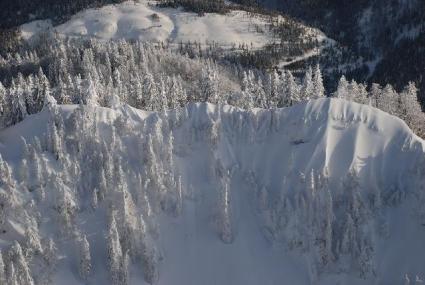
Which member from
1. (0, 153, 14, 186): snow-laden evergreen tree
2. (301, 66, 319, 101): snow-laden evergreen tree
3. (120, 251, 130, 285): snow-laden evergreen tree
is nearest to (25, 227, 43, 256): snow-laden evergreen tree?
(0, 153, 14, 186): snow-laden evergreen tree

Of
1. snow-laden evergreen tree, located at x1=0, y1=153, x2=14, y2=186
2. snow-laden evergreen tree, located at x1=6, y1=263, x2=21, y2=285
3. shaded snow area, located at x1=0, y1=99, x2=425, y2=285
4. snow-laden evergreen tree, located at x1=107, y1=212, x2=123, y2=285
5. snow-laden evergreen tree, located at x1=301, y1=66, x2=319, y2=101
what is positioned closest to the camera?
snow-laden evergreen tree, located at x1=6, y1=263, x2=21, y2=285

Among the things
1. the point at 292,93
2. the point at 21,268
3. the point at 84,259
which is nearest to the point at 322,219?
the point at 84,259

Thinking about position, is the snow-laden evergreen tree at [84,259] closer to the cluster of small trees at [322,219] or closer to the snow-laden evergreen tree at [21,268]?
the snow-laden evergreen tree at [21,268]

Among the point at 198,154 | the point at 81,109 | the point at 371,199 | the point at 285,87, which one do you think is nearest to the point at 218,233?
the point at 198,154

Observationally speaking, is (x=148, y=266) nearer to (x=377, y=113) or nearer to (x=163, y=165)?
(x=163, y=165)

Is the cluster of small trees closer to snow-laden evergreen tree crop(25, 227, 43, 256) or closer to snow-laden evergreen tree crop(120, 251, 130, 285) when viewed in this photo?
snow-laden evergreen tree crop(120, 251, 130, 285)

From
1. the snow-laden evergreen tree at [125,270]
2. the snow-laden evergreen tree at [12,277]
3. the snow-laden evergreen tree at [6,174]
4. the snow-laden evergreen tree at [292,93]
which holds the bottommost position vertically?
the snow-laden evergreen tree at [125,270]

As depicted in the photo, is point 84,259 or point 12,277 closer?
point 12,277

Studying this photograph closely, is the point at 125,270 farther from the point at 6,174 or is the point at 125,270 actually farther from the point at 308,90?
the point at 308,90

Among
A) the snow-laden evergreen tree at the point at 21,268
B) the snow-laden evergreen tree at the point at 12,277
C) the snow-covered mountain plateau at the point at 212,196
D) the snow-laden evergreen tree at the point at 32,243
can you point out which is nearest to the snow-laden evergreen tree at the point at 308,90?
the snow-covered mountain plateau at the point at 212,196
